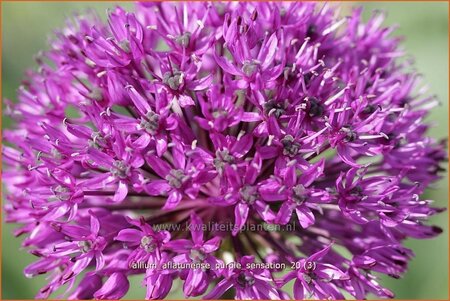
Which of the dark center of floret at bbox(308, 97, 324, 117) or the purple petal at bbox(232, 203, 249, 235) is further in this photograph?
the dark center of floret at bbox(308, 97, 324, 117)

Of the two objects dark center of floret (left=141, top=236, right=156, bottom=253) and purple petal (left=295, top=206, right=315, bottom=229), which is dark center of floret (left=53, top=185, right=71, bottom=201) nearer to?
dark center of floret (left=141, top=236, right=156, bottom=253)

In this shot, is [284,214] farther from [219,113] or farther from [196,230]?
[219,113]

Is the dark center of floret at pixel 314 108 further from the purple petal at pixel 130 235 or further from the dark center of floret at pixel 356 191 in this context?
the purple petal at pixel 130 235

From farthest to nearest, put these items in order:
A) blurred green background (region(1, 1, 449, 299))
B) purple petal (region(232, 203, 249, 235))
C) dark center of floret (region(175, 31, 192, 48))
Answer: blurred green background (region(1, 1, 449, 299))
dark center of floret (region(175, 31, 192, 48))
purple petal (region(232, 203, 249, 235))

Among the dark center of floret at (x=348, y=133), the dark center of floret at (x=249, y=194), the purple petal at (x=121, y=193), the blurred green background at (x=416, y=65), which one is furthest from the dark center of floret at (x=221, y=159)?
the blurred green background at (x=416, y=65)

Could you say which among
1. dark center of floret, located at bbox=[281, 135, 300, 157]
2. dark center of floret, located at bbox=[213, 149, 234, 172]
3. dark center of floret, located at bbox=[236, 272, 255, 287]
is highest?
dark center of floret, located at bbox=[281, 135, 300, 157]

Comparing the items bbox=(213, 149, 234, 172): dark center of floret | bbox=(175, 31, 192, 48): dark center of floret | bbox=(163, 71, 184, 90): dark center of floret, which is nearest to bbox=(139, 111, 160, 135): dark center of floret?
bbox=(163, 71, 184, 90): dark center of floret

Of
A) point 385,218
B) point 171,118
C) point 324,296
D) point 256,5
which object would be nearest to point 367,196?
point 385,218
